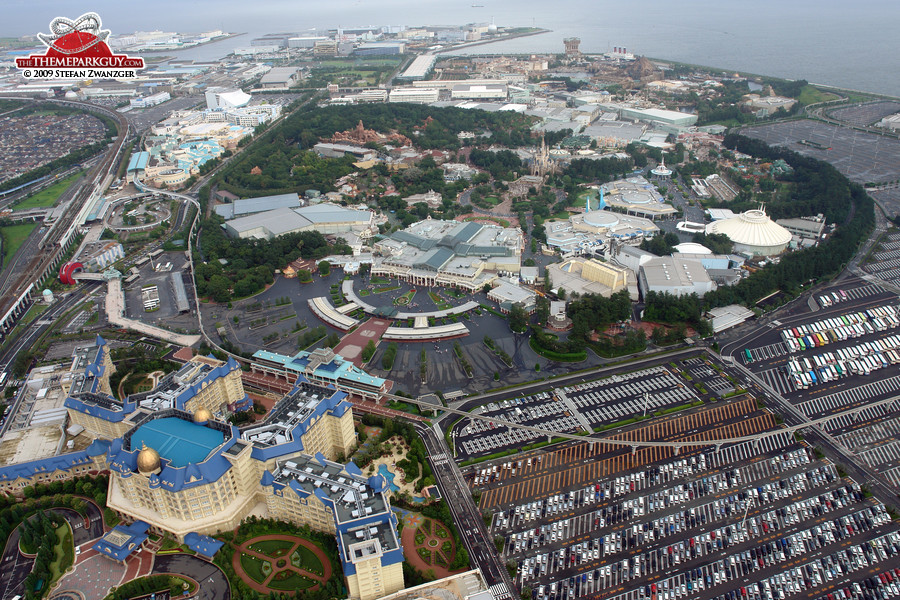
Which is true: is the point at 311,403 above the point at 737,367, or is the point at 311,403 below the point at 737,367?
above

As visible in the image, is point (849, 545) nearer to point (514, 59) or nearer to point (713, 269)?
point (713, 269)

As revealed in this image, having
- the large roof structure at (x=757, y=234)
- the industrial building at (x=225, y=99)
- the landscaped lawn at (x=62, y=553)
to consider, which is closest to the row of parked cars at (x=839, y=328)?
the large roof structure at (x=757, y=234)

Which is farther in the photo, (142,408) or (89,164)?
(89,164)

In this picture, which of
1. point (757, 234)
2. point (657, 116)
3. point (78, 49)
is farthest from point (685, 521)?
point (657, 116)

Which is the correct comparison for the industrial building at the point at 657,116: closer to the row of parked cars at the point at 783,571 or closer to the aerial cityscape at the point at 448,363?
the aerial cityscape at the point at 448,363

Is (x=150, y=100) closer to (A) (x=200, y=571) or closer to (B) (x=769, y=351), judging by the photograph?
(A) (x=200, y=571)

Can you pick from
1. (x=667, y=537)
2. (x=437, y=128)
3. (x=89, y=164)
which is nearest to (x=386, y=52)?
(x=437, y=128)
